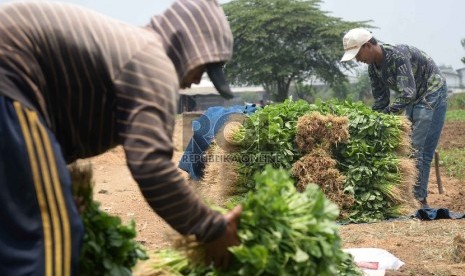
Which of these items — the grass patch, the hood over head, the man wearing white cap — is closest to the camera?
the hood over head

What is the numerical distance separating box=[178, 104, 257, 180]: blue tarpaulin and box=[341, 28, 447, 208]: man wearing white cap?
5.57 ft

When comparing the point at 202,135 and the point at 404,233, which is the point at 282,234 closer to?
the point at 404,233

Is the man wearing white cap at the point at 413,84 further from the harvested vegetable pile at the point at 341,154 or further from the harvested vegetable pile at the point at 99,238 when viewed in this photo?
the harvested vegetable pile at the point at 99,238

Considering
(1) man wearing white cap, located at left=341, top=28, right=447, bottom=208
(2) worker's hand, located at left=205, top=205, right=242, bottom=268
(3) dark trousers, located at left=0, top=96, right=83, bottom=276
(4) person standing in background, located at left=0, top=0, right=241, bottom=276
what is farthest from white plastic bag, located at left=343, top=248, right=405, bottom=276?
(1) man wearing white cap, located at left=341, top=28, right=447, bottom=208

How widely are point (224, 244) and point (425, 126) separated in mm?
5790

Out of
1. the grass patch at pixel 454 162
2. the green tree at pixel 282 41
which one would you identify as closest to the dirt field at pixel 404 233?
the grass patch at pixel 454 162

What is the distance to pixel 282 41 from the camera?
39594mm

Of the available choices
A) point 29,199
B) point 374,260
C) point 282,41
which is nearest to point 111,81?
point 29,199

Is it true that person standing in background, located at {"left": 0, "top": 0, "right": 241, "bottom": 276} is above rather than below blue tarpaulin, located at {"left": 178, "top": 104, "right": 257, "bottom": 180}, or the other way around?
above

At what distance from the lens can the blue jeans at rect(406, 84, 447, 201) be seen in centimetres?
798

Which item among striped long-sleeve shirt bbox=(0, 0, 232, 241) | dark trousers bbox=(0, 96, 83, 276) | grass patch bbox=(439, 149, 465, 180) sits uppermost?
striped long-sleeve shirt bbox=(0, 0, 232, 241)

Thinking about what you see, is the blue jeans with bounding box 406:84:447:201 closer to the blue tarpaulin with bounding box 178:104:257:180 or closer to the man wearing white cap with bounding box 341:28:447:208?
the man wearing white cap with bounding box 341:28:447:208

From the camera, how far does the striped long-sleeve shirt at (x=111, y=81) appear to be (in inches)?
95.6

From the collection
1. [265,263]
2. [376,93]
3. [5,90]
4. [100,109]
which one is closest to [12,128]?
[5,90]
